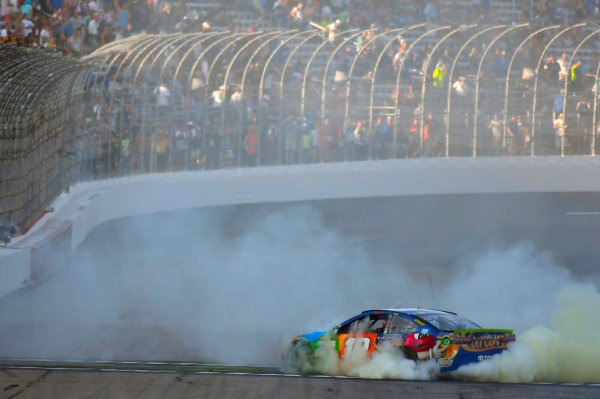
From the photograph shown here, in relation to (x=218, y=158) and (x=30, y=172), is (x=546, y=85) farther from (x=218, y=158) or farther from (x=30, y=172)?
(x=30, y=172)

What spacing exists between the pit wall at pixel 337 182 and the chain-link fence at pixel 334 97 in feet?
1.41

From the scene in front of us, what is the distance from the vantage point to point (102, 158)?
20.6 metres

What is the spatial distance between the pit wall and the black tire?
10347mm

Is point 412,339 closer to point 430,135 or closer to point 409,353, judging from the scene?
point 409,353

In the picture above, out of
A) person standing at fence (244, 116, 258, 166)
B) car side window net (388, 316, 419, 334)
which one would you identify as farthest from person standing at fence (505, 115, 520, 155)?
car side window net (388, 316, 419, 334)

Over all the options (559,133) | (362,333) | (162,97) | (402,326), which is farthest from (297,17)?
(402,326)

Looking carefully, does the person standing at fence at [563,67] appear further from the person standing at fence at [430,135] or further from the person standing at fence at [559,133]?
the person standing at fence at [430,135]

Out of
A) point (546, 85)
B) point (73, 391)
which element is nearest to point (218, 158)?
point (546, 85)

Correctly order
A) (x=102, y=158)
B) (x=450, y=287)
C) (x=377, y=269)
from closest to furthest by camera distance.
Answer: (x=450, y=287), (x=377, y=269), (x=102, y=158)

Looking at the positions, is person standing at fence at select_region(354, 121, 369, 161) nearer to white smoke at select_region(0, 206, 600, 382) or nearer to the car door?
white smoke at select_region(0, 206, 600, 382)

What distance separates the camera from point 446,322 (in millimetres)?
9297

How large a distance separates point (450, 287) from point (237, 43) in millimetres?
9581

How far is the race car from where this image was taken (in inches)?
353

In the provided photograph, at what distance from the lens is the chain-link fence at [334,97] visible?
2067 cm
